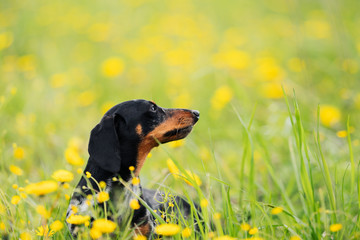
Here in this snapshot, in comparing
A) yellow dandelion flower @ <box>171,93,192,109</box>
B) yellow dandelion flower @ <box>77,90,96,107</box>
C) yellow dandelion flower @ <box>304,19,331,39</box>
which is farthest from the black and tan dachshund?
yellow dandelion flower @ <box>304,19,331,39</box>

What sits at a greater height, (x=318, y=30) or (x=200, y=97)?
(x=318, y=30)

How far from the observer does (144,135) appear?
2.77 meters

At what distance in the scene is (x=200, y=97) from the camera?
5.87 metres

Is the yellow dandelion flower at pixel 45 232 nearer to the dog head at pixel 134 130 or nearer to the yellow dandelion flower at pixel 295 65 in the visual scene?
the dog head at pixel 134 130

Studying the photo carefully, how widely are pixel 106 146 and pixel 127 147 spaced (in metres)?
0.20

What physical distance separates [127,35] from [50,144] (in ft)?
10.8

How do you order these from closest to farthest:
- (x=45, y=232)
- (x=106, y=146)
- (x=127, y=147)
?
1. (x=45, y=232)
2. (x=106, y=146)
3. (x=127, y=147)

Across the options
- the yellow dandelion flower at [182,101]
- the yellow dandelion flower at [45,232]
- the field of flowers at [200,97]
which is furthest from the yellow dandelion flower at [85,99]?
the yellow dandelion flower at [45,232]

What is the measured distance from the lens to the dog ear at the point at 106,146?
8.18 feet

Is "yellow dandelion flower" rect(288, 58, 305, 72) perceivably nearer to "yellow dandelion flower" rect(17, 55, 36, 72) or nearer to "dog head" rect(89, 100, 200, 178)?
"yellow dandelion flower" rect(17, 55, 36, 72)

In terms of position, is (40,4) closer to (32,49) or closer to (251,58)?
(32,49)

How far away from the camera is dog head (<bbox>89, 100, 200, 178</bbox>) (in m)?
2.57

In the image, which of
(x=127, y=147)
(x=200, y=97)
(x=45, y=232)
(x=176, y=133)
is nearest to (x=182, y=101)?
(x=200, y=97)

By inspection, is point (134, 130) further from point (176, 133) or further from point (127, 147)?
point (176, 133)
